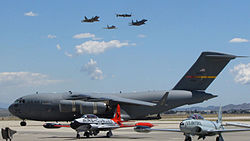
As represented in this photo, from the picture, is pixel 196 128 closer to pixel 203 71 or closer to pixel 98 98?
pixel 98 98

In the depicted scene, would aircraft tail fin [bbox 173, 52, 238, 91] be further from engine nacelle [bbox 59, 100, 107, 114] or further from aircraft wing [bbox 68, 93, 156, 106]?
engine nacelle [bbox 59, 100, 107, 114]

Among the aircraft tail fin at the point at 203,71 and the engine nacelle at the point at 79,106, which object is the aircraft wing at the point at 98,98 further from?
the aircraft tail fin at the point at 203,71

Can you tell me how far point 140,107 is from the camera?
45.2 m

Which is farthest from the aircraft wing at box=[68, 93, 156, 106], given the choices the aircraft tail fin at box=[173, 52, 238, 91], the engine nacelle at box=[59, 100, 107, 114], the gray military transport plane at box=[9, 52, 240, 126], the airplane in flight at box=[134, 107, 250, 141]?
the airplane in flight at box=[134, 107, 250, 141]

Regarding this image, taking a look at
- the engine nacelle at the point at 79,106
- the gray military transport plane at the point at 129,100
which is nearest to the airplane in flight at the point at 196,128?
the gray military transport plane at the point at 129,100

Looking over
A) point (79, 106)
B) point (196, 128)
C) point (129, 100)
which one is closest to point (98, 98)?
point (79, 106)

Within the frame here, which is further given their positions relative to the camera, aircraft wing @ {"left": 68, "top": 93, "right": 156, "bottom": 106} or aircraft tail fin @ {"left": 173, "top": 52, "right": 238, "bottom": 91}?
aircraft tail fin @ {"left": 173, "top": 52, "right": 238, "bottom": 91}

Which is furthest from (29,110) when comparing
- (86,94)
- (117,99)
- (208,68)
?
(208,68)

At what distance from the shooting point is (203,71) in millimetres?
46594

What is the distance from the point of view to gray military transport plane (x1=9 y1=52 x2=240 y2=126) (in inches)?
1710

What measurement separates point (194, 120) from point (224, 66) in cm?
2822

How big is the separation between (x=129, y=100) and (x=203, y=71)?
940 cm

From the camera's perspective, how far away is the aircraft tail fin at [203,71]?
46188mm

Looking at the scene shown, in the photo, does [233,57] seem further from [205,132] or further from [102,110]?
[205,132]
